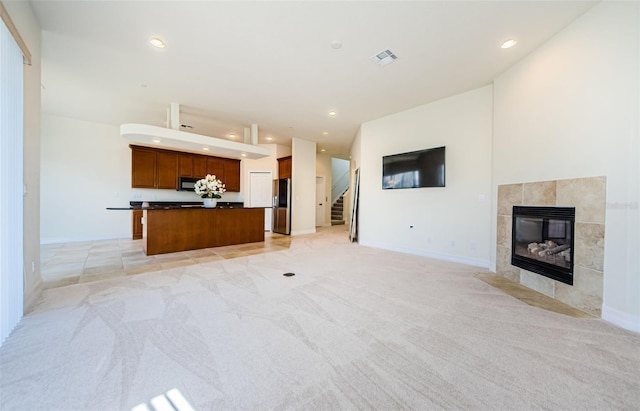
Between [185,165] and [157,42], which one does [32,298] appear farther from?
[185,165]

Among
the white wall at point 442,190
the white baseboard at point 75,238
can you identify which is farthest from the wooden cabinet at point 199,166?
the white wall at point 442,190

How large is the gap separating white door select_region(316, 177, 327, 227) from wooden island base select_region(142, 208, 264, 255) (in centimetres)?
389

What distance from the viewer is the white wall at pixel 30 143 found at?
2.24 meters

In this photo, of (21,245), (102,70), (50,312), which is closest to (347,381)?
(50,312)

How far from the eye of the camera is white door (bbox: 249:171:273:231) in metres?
8.19

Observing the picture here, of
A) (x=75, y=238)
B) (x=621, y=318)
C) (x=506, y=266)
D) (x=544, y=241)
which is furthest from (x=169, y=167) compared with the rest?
(x=621, y=318)

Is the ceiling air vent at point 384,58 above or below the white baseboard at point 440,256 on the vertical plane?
above

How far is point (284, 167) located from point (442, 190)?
5170 millimetres

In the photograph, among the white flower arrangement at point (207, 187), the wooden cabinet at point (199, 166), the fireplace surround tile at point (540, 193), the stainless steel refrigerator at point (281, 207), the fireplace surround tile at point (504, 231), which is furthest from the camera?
the stainless steel refrigerator at point (281, 207)

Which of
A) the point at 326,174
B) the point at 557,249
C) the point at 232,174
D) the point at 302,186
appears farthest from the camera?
the point at 326,174

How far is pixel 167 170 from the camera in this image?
6.76 m

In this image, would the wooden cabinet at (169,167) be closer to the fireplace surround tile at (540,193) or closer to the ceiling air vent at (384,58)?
the ceiling air vent at (384,58)

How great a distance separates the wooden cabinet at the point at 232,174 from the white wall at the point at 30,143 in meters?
5.22

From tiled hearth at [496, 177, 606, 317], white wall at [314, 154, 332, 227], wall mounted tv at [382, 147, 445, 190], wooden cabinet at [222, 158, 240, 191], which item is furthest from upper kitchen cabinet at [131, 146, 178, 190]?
tiled hearth at [496, 177, 606, 317]
